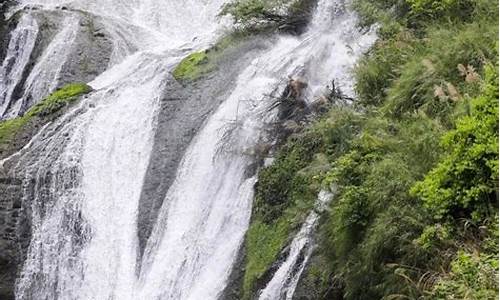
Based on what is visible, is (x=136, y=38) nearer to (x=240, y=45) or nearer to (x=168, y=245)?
(x=240, y=45)

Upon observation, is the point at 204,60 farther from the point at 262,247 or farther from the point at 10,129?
the point at 262,247

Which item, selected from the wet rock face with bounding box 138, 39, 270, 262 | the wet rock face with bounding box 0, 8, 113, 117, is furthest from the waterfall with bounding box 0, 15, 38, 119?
the wet rock face with bounding box 138, 39, 270, 262

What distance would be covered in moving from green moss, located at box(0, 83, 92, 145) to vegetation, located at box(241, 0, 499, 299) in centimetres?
645

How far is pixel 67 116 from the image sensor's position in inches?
571

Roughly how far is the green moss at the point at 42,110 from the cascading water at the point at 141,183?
0.45 meters

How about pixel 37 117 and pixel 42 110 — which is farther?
pixel 42 110

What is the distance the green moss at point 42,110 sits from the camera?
47.8 feet

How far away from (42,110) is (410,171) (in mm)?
9865

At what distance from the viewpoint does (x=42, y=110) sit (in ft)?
49.0

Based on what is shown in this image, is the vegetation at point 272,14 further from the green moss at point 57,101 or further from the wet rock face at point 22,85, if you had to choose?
the wet rock face at point 22,85

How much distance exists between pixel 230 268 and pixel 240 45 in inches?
252

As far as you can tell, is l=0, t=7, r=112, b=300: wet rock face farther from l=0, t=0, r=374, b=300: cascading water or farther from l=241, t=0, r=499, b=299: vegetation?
l=241, t=0, r=499, b=299: vegetation

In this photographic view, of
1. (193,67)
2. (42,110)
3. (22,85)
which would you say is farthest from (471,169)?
(22,85)

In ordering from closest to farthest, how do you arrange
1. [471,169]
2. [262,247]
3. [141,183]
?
[471,169] < [262,247] < [141,183]
